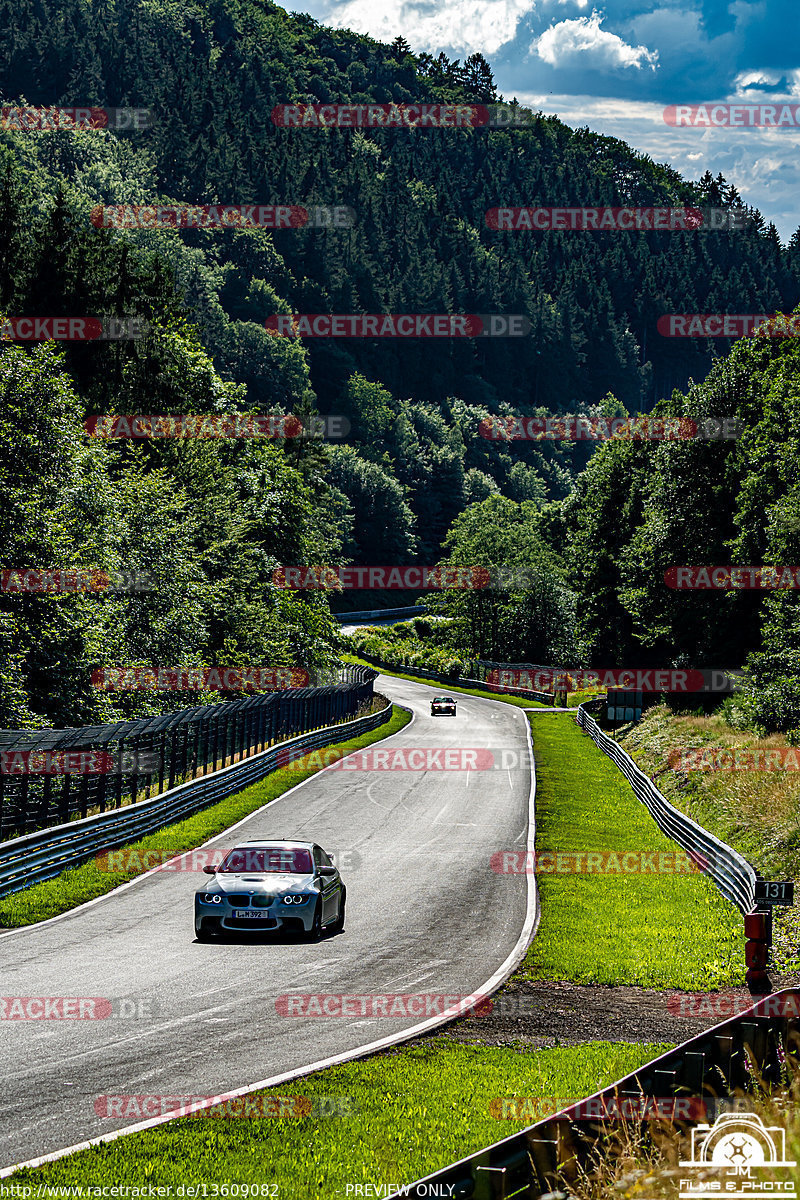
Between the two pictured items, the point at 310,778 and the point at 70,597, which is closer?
the point at 70,597

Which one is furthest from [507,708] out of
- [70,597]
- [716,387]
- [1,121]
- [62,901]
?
[1,121]

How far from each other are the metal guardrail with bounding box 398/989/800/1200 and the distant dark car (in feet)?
25.3

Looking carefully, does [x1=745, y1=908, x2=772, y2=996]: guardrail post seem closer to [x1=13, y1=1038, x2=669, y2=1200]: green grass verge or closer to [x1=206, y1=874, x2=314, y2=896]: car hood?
[x1=13, y1=1038, x2=669, y2=1200]: green grass verge

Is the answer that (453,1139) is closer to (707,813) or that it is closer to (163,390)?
(707,813)

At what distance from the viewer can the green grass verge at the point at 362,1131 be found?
27.7 ft

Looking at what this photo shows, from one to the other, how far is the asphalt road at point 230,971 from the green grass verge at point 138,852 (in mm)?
464

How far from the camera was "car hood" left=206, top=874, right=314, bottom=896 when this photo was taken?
16.3m

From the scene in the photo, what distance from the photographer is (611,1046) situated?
40.3 ft

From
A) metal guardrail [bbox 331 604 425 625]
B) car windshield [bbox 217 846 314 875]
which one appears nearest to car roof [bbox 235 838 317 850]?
car windshield [bbox 217 846 314 875]

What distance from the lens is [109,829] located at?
23.9 metres

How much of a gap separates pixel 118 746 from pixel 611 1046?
16.4m

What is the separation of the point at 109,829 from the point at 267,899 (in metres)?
8.61

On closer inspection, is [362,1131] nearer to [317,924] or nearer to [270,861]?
[317,924]

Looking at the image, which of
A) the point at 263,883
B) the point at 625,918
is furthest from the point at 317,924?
the point at 625,918
